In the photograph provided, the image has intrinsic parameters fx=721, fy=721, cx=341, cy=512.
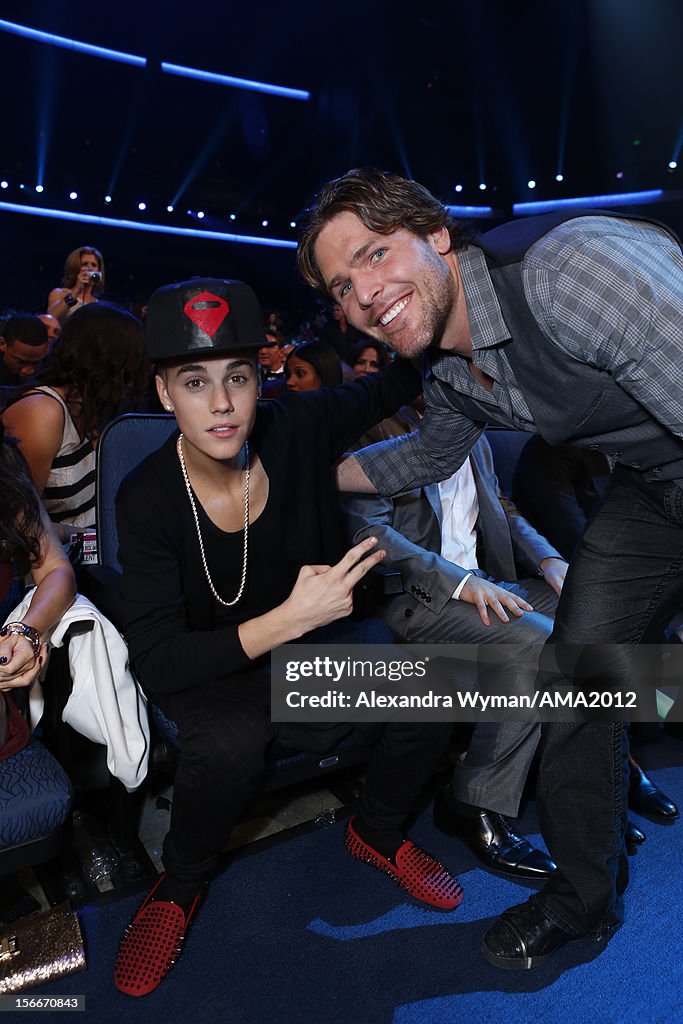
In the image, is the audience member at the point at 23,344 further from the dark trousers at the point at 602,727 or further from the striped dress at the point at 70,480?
the dark trousers at the point at 602,727

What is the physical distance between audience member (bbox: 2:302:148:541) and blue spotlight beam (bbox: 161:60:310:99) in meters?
9.60

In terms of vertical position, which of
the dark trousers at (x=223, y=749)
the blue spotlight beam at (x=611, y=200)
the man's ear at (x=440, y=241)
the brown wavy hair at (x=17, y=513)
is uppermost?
the blue spotlight beam at (x=611, y=200)

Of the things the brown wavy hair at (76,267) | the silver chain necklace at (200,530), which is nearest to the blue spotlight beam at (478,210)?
the brown wavy hair at (76,267)

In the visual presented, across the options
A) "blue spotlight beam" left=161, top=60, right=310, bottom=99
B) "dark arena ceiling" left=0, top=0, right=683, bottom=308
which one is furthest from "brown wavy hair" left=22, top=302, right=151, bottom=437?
"blue spotlight beam" left=161, top=60, right=310, bottom=99

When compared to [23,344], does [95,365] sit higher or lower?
lower

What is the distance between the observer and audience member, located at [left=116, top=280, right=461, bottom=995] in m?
1.52

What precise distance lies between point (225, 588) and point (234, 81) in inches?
439

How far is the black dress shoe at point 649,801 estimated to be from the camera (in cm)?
212

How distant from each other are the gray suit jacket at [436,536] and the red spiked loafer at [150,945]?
1007 millimetres

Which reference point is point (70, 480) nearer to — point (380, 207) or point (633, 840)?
point (380, 207)

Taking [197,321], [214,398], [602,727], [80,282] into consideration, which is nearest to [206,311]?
[197,321]

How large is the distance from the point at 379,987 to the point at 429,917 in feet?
0.82

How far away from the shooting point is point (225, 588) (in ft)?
5.79

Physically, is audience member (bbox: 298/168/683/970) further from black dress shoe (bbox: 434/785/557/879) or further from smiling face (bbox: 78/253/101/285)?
smiling face (bbox: 78/253/101/285)
